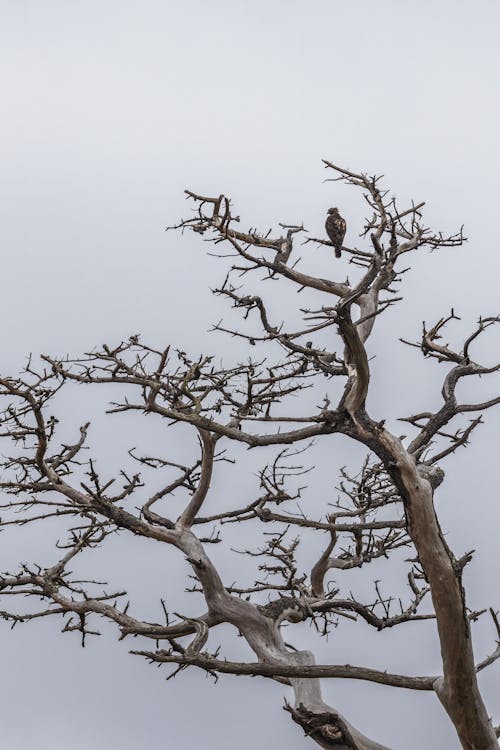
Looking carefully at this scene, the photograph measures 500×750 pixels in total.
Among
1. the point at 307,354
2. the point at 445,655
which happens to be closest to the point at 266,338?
the point at 307,354

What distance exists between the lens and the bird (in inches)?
313

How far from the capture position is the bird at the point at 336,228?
795 cm

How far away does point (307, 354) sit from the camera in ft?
23.3

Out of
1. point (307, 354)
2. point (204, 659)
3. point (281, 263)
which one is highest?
point (281, 263)

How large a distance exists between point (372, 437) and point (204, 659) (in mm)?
2138

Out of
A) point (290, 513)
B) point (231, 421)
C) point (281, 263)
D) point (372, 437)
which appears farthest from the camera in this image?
point (290, 513)

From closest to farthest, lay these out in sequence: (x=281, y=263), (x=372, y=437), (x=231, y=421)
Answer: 1. (x=372, y=437)
2. (x=281, y=263)
3. (x=231, y=421)

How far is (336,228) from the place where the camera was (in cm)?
796

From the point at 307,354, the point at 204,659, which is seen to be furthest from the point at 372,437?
the point at 204,659

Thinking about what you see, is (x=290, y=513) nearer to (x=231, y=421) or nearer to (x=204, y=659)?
(x=231, y=421)

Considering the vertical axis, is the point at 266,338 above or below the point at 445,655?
above

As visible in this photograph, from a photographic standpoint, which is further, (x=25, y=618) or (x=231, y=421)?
(x=25, y=618)

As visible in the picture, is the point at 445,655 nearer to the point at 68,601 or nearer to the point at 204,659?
the point at 204,659

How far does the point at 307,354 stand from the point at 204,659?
2481mm
